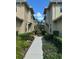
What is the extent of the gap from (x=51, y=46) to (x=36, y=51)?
1.92 feet

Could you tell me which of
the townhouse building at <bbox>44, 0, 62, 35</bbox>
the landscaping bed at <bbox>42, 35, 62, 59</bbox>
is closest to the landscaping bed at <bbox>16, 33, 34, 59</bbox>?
the landscaping bed at <bbox>42, 35, 62, 59</bbox>

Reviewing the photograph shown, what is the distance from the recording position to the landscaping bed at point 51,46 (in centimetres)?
571

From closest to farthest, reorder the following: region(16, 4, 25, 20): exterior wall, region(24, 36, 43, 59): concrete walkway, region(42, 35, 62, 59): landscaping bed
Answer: region(42, 35, 62, 59): landscaping bed → region(24, 36, 43, 59): concrete walkway → region(16, 4, 25, 20): exterior wall

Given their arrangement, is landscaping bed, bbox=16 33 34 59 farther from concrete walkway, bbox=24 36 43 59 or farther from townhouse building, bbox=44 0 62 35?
Answer: townhouse building, bbox=44 0 62 35

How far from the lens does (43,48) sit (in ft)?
20.9

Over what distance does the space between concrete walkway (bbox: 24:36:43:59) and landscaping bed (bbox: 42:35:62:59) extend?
0.55 ft

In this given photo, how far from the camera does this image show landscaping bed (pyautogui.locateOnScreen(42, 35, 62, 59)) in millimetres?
5710

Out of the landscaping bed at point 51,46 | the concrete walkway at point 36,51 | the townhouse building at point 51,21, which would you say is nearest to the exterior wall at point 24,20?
the concrete walkway at point 36,51

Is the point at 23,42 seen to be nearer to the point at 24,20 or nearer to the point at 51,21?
the point at 24,20

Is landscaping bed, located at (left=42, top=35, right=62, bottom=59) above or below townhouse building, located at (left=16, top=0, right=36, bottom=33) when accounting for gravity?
below

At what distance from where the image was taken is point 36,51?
20.5 ft
